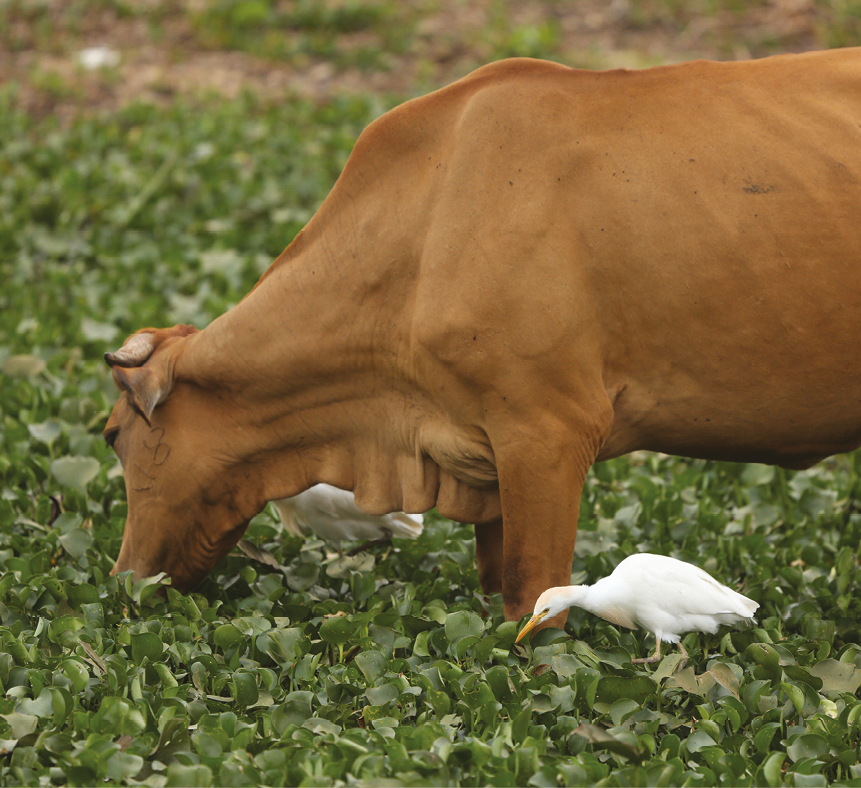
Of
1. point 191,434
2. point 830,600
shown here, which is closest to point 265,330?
point 191,434

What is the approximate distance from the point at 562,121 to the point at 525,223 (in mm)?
401

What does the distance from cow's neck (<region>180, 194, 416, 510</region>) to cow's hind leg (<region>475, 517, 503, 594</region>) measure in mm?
508

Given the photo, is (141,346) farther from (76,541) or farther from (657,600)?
(657,600)

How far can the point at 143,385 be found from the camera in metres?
4.27

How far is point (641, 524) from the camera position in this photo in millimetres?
5336

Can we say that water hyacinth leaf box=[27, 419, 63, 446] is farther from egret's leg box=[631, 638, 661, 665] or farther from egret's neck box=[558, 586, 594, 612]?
egret's leg box=[631, 638, 661, 665]

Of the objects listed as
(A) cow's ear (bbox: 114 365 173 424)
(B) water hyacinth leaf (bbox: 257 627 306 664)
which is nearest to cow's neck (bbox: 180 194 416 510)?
(A) cow's ear (bbox: 114 365 173 424)

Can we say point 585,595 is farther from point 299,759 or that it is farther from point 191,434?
point 191,434

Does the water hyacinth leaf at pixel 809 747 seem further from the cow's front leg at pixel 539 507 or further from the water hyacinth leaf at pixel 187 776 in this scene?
the water hyacinth leaf at pixel 187 776

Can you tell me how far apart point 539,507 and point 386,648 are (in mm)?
775

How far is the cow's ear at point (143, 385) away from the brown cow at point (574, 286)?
0.01 m

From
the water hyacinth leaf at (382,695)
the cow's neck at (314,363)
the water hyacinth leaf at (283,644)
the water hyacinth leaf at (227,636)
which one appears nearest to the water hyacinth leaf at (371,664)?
the water hyacinth leaf at (382,695)

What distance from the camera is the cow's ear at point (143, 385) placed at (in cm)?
425

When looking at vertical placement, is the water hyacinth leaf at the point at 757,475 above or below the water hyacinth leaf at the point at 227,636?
below
